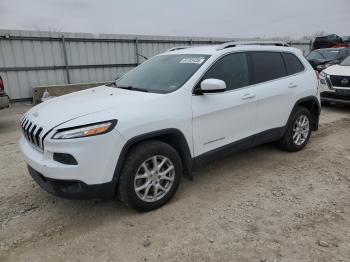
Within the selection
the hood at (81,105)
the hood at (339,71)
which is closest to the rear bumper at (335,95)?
the hood at (339,71)

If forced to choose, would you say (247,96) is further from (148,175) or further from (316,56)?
(316,56)

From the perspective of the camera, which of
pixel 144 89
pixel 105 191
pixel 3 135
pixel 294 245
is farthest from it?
pixel 3 135

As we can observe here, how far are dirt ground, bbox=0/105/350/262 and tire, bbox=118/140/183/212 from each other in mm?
171

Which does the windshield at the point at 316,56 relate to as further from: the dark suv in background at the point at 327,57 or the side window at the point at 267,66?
the side window at the point at 267,66

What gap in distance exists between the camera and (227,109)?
3812mm

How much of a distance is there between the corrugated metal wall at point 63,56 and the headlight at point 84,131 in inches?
346

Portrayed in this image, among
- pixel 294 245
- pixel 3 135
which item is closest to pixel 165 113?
pixel 294 245

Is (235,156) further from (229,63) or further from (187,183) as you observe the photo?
(229,63)

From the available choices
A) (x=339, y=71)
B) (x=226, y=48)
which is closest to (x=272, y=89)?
(x=226, y=48)

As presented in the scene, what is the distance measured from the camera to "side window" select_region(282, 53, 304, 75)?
191 inches

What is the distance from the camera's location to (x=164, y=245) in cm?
283

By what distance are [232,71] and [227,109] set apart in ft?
1.86

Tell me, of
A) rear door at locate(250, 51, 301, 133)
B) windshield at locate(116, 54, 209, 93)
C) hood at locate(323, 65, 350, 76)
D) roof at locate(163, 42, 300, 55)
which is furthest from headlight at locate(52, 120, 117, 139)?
hood at locate(323, 65, 350, 76)

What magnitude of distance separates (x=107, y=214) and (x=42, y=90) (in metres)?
8.46
